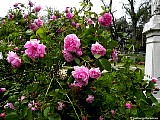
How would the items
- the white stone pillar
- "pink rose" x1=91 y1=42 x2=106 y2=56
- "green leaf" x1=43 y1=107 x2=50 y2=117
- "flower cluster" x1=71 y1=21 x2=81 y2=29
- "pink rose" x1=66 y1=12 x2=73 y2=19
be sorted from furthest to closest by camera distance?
the white stone pillar < "pink rose" x1=66 y1=12 x2=73 y2=19 < "flower cluster" x1=71 y1=21 x2=81 y2=29 < "pink rose" x1=91 y1=42 x2=106 y2=56 < "green leaf" x1=43 y1=107 x2=50 y2=117

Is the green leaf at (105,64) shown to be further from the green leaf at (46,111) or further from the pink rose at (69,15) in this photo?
the pink rose at (69,15)

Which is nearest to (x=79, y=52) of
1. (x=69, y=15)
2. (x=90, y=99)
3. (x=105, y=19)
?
(x=90, y=99)

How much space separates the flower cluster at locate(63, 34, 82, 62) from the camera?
164 centimetres

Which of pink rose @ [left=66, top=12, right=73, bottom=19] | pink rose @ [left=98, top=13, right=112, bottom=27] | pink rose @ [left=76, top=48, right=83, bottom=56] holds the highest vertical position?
pink rose @ [left=66, top=12, right=73, bottom=19]


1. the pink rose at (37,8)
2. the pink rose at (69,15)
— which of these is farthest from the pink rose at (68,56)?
the pink rose at (37,8)

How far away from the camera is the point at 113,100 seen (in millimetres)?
1822

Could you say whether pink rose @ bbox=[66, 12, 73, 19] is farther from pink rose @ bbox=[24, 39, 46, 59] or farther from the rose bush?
pink rose @ bbox=[24, 39, 46, 59]

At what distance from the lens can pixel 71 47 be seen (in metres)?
1.65


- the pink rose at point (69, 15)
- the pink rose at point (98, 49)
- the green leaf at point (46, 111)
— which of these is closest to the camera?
the green leaf at point (46, 111)

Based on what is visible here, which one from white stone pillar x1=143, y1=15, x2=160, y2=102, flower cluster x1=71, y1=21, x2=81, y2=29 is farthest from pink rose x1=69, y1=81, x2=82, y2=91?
white stone pillar x1=143, y1=15, x2=160, y2=102

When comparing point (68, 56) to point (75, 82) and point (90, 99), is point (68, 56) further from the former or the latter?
point (90, 99)

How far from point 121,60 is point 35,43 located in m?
0.66

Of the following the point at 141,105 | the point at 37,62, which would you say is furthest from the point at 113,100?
the point at 37,62

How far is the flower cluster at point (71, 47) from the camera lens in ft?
5.39
